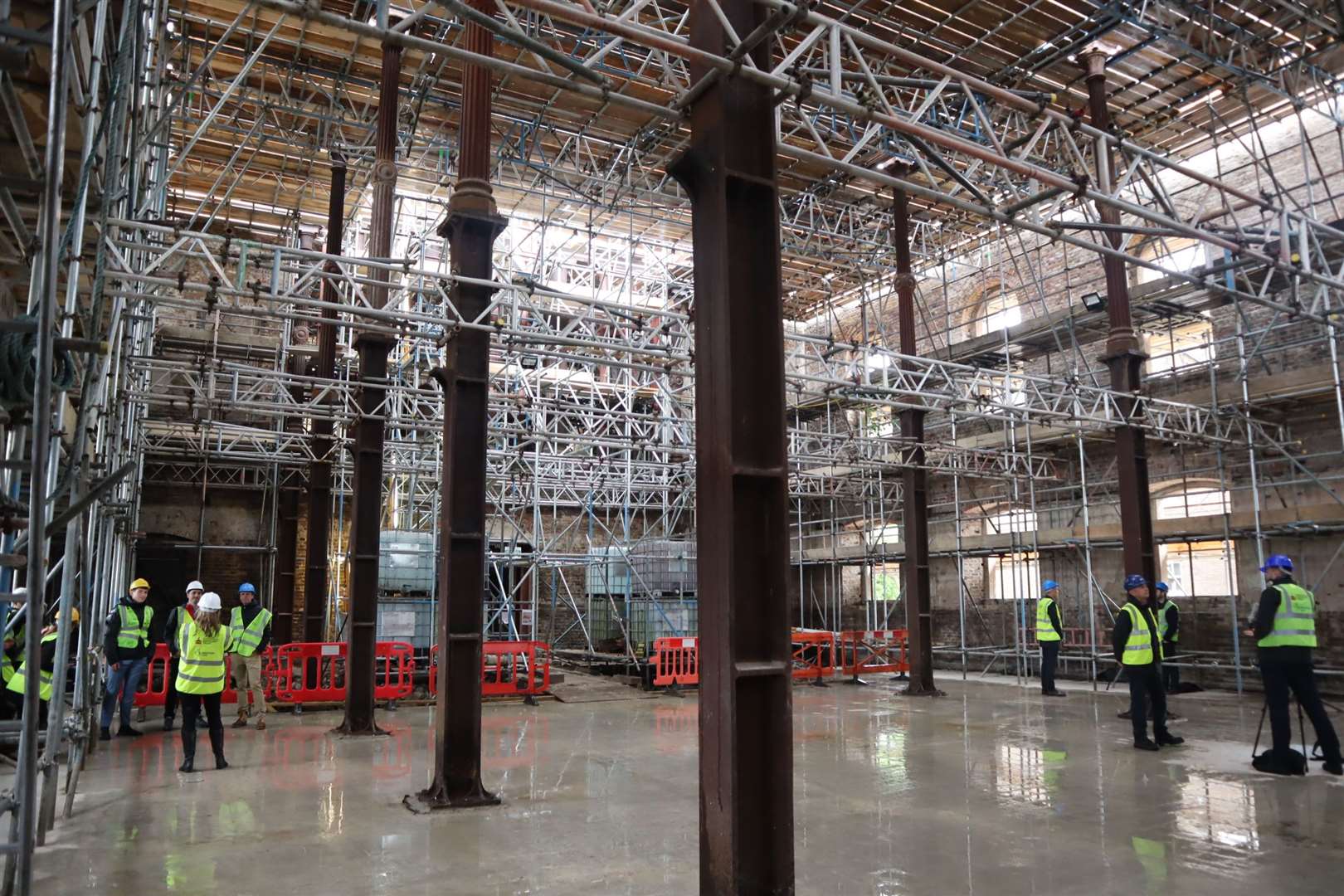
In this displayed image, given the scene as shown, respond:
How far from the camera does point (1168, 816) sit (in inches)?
321

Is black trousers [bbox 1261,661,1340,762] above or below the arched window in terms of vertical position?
below

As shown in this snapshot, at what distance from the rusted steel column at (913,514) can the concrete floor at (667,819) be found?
16.7 ft

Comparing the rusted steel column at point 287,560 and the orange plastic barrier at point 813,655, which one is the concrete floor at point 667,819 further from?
the orange plastic barrier at point 813,655

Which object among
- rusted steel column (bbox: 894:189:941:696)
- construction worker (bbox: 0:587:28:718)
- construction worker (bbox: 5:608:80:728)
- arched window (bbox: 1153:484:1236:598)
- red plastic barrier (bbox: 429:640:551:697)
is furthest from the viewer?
arched window (bbox: 1153:484:1236:598)

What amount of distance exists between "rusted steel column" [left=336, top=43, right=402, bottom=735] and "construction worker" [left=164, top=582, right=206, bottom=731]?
7.00 ft

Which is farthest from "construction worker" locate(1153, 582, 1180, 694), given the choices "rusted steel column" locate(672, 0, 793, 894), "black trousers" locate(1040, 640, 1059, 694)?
"rusted steel column" locate(672, 0, 793, 894)

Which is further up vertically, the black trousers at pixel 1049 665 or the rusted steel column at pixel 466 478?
the rusted steel column at pixel 466 478

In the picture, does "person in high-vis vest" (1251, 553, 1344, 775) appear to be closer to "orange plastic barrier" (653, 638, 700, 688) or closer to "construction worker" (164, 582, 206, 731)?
"orange plastic barrier" (653, 638, 700, 688)

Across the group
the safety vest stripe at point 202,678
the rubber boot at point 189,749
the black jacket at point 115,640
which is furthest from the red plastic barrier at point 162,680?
the safety vest stripe at point 202,678

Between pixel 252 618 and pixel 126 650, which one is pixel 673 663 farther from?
pixel 126 650

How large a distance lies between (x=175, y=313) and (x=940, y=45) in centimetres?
1943

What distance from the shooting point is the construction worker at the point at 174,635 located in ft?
36.6

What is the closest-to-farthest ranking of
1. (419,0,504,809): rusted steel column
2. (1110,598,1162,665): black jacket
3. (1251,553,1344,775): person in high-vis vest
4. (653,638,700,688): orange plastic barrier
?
(419,0,504,809): rusted steel column, (1251,553,1344,775): person in high-vis vest, (1110,598,1162,665): black jacket, (653,638,700,688): orange plastic barrier

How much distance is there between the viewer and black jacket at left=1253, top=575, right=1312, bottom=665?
9.82m
